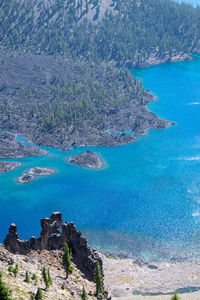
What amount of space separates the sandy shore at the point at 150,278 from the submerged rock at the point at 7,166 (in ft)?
223

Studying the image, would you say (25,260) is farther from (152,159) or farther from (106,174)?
(152,159)

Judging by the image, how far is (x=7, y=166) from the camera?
173m

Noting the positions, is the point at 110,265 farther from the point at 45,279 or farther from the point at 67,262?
the point at 45,279

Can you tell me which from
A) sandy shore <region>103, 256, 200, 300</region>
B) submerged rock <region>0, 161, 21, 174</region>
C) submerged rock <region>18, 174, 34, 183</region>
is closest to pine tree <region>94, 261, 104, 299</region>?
sandy shore <region>103, 256, 200, 300</region>

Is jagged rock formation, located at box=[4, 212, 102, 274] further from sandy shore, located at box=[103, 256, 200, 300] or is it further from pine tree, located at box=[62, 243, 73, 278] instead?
sandy shore, located at box=[103, 256, 200, 300]

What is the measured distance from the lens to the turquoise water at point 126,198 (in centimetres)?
12600

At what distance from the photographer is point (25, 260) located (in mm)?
69562

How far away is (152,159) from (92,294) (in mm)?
105764

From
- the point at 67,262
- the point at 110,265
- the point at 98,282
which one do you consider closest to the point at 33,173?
the point at 110,265

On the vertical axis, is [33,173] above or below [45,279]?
above

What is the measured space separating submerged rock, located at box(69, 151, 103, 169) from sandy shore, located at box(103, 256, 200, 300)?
59109 mm

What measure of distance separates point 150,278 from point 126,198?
43.0 metres

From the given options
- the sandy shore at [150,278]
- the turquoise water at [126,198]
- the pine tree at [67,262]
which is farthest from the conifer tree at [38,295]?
the turquoise water at [126,198]

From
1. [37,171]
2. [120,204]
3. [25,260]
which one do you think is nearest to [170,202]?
[120,204]
